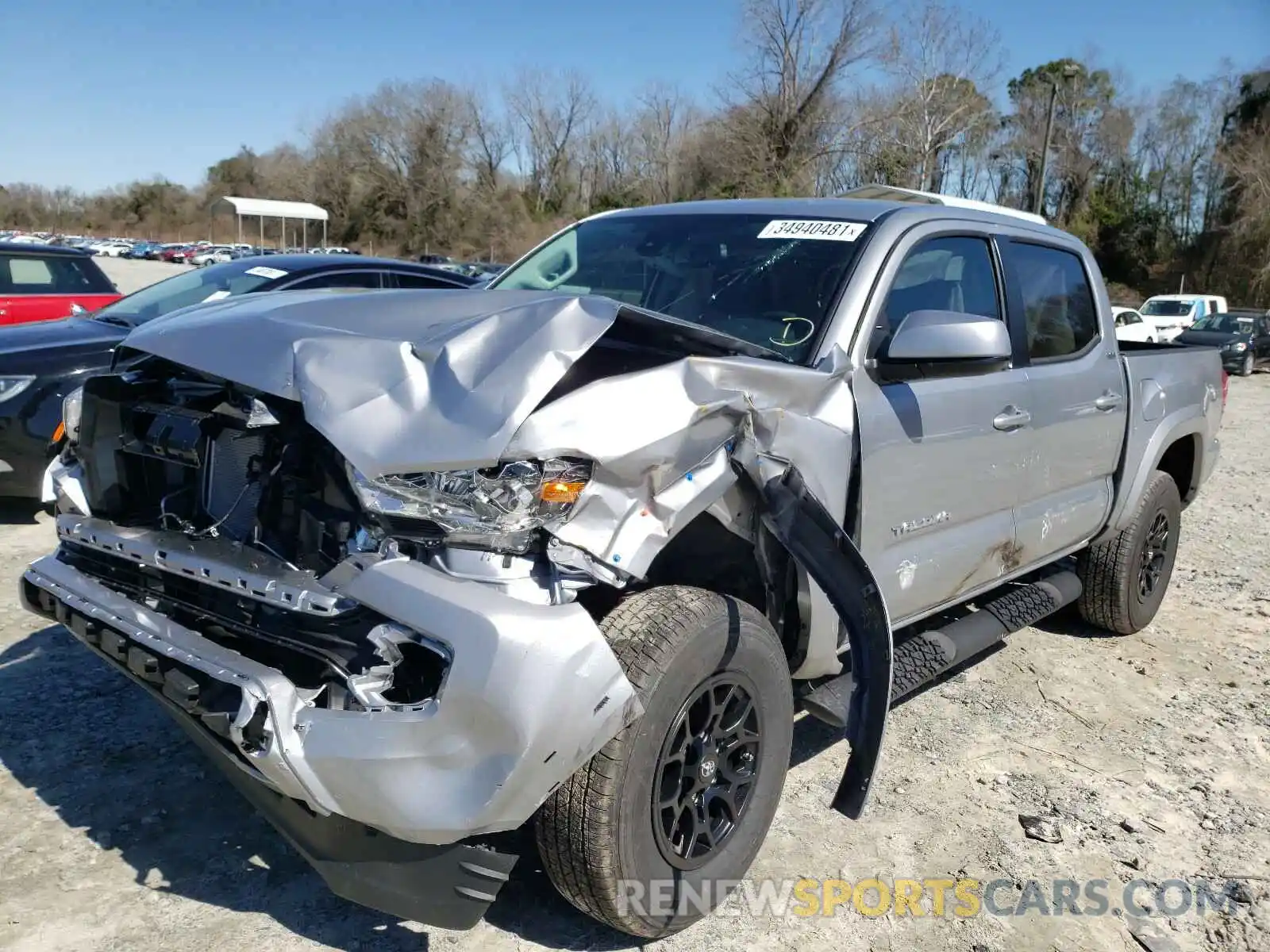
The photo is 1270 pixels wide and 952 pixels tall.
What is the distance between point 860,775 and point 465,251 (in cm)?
6313

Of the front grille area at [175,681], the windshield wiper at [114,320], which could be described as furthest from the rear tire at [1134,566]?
the windshield wiper at [114,320]

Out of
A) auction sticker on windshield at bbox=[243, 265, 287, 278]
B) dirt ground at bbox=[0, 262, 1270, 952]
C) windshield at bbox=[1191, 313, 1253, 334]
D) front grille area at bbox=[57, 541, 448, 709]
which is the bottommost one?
dirt ground at bbox=[0, 262, 1270, 952]

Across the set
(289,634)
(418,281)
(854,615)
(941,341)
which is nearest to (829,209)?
(941,341)

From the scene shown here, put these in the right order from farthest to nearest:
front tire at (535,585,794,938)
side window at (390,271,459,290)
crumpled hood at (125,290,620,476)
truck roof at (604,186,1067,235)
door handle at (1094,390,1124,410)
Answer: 1. side window at (390,271,459,290)
2. door handle at (1094,390,1124,410)
3. truck roof at (604,186,1067,235)
4. front tire at (535,585,794,938)
5. crumpled hood at (125,290,620,476)

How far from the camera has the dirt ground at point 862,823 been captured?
271cm

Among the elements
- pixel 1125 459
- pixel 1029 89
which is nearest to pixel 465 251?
pixel 1029 89

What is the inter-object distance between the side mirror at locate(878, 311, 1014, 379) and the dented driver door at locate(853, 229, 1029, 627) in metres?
0.10

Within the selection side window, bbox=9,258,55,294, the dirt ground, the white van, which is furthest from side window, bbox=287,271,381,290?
the white van

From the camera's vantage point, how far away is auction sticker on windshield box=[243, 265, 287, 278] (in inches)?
266

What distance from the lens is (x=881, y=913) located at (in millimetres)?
2908

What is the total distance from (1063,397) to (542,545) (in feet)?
8.99

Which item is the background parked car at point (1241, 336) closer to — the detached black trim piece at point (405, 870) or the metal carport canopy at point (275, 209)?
the detached black trim piece at point (405, 870)

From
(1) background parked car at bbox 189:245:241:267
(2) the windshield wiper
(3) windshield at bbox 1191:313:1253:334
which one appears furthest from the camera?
(1) background parked car at bbox 189:245:241:267

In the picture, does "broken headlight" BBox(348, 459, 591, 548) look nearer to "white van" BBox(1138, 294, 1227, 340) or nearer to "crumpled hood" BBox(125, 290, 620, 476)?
"crumpled hood" BBox(125, 290, 620, 476)
